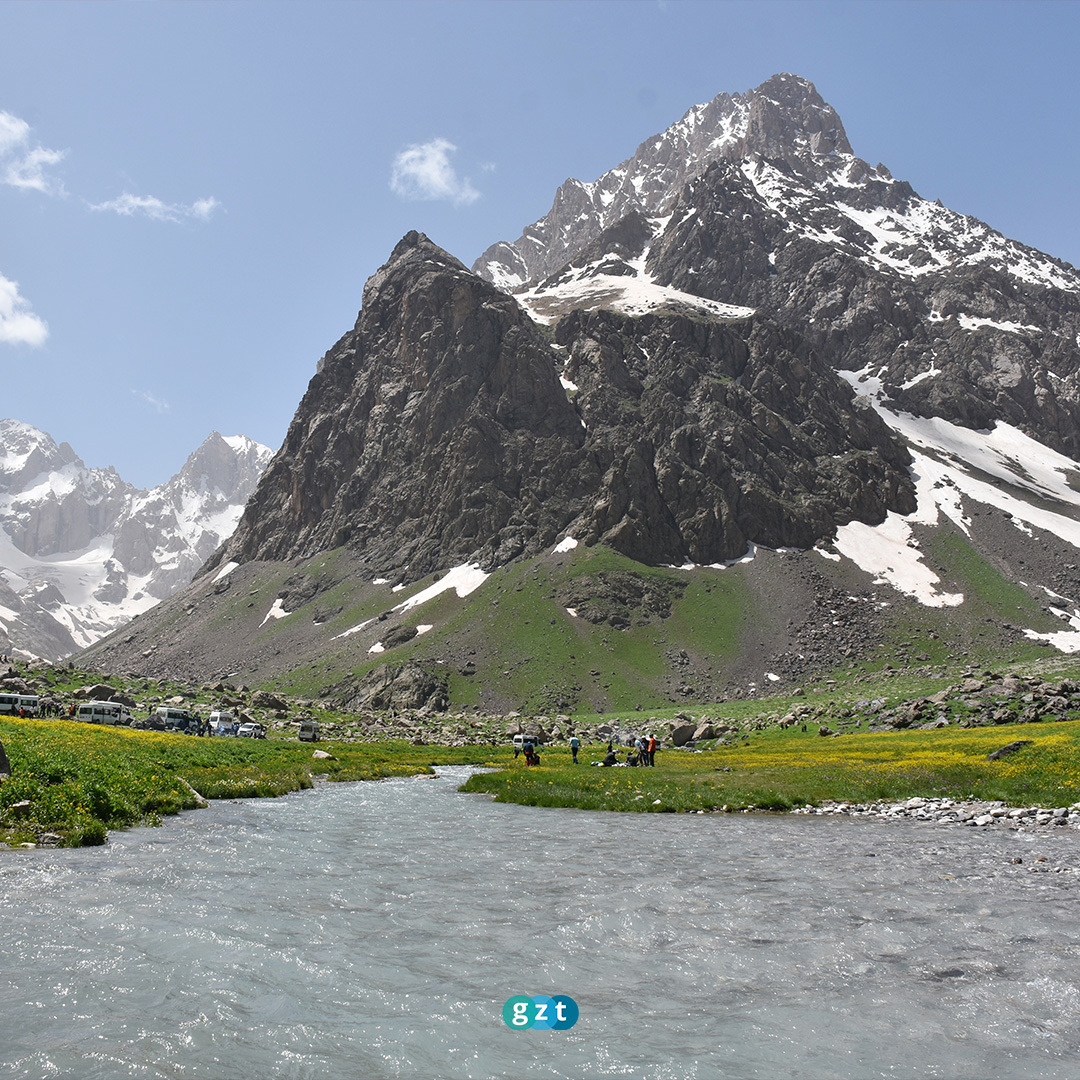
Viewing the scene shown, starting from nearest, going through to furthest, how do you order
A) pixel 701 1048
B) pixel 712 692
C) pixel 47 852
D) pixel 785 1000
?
pixel 701 1048
pixel 785 1000
pixel 47 852
pixel 712 692

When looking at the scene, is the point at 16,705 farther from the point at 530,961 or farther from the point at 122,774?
the point at 530,961

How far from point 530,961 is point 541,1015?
8.55 ft

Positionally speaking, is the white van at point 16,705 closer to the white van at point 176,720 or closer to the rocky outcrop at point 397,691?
the white van at point 176,720

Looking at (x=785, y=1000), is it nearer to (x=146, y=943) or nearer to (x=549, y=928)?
(x=549, y=928)

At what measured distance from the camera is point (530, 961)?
12.4 m

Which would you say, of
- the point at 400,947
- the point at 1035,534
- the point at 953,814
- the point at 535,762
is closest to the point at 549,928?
the point at 400,947

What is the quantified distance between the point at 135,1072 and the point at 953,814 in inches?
1301

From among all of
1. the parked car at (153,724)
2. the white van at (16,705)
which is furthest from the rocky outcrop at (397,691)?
the white van at (16,705)

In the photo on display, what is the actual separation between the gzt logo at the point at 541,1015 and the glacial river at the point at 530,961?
16 cm

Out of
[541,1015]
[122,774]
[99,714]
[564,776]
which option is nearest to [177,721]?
[99,714]

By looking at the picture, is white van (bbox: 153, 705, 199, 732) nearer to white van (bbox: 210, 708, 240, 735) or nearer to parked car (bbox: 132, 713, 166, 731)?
parked car (bbox: 132, 713, 166, 731)

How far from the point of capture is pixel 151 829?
24609 mm

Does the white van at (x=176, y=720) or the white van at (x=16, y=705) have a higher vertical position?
the white van at (x=16, y=705)

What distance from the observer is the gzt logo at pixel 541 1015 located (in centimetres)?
976
